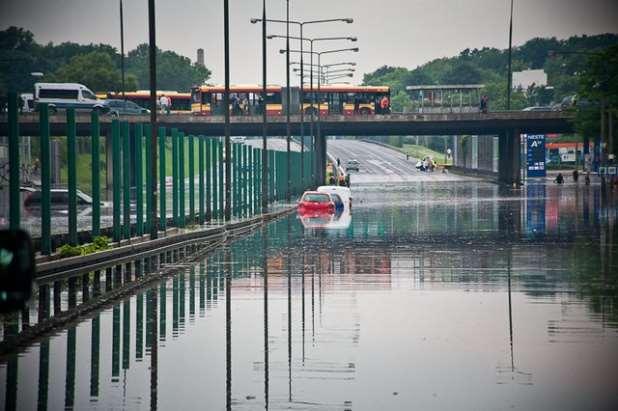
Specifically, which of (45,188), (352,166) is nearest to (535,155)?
(352,166)

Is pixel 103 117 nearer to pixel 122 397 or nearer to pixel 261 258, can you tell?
pixel 261 258

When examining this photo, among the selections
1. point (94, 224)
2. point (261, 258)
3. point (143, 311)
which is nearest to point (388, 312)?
point (143, 311)

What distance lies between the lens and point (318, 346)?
629 inches

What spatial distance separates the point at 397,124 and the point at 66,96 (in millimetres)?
30362

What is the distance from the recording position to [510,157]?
135000 millimetres

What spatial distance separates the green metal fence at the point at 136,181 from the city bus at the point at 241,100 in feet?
116

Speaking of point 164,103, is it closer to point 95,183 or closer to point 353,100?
point 353,100

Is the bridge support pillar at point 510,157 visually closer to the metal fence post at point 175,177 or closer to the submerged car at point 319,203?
the submerged car at point 319,203

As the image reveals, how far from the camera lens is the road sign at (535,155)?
140250 mm

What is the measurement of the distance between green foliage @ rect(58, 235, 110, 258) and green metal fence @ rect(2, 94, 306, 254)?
0.40m

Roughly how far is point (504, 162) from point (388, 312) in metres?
121

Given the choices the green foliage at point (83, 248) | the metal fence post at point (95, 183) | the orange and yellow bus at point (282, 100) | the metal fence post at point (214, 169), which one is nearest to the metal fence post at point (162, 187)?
the metal fence post at point (95, 183)

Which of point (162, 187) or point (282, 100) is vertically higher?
point (282, 100)

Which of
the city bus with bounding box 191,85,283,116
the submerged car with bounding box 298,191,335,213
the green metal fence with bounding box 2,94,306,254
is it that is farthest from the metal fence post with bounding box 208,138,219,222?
the city bus with bounding box 191,85,283,116
